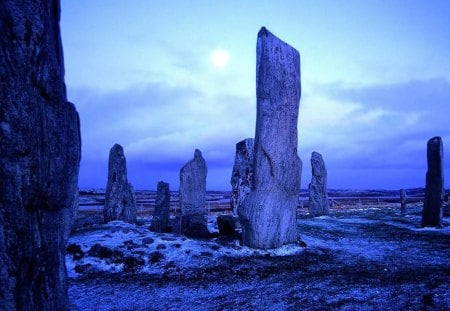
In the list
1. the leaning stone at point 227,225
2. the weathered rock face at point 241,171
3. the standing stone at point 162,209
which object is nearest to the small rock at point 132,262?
the leaning stone at point 227,225

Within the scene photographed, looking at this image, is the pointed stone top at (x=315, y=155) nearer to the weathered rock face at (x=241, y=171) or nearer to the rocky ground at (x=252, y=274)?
the weathered rock face at (x=241, y=171)

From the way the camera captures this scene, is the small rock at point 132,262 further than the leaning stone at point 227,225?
No

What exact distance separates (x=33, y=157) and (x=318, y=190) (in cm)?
1629

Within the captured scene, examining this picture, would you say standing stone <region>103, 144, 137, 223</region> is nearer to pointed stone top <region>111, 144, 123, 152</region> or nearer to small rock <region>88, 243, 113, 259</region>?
pointed stone top <region>111, 144, 123, 152</region>

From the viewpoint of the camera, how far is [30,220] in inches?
84.1

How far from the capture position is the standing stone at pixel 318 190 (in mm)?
17266

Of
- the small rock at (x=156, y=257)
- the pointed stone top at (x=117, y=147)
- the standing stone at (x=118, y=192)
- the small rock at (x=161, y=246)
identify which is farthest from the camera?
the pointed stone top at (x=117, y=147)

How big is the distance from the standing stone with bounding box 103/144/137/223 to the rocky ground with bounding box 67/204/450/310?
3298 mm

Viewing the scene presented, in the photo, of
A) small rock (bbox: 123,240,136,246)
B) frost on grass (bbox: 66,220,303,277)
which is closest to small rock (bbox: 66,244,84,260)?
frost on grass (bbox: 66,220,303,277)

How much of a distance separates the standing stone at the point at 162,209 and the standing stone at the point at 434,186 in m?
7.93

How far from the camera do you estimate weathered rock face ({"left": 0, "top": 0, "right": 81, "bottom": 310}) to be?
79.0 inches

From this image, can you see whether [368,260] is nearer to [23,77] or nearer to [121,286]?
[121,286]

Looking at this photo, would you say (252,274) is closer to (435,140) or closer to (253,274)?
(253,274)

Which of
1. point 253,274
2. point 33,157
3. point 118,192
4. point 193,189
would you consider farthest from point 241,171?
point 33,157
